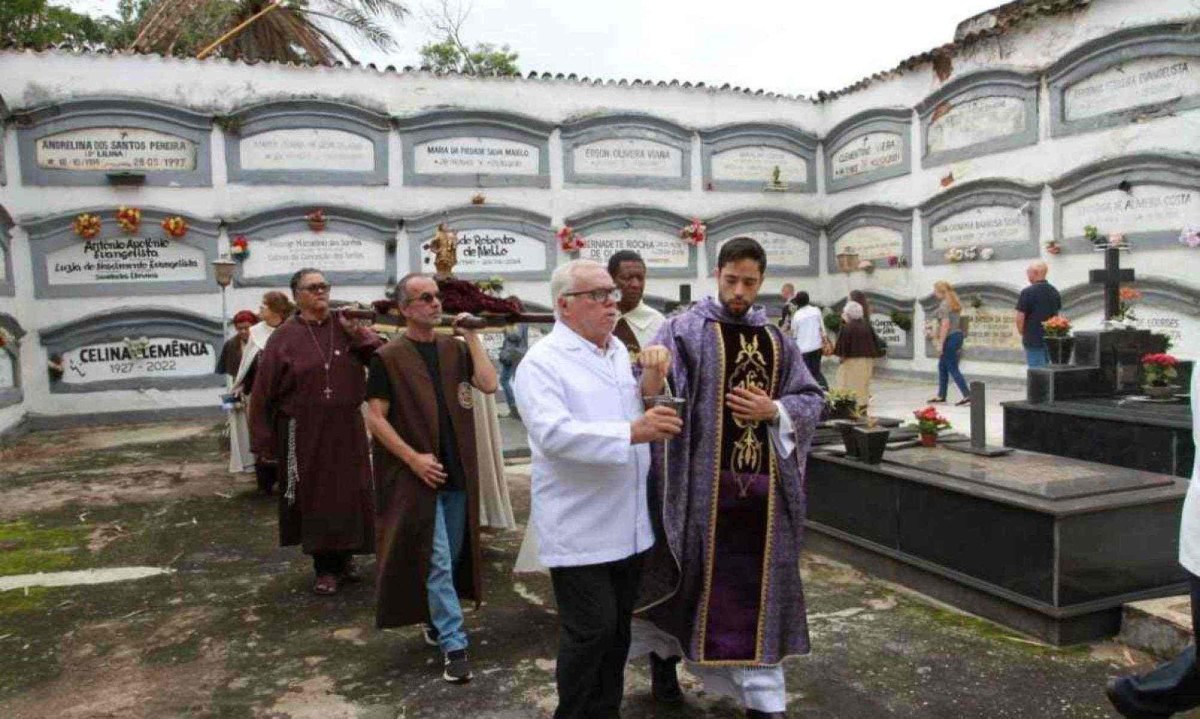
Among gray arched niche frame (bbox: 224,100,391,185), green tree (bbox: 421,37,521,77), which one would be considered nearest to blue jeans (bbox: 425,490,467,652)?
gray arched niche frame (bbox: 224,100,391,185)

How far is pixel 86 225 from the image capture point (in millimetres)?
12539

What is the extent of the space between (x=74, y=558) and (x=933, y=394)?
10.8m

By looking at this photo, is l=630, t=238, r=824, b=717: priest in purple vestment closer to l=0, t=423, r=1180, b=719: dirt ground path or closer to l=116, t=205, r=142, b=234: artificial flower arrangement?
l=0, t=423, r=1180, b=719: dirt ground path

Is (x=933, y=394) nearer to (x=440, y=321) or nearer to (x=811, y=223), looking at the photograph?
(x=811, y=223)

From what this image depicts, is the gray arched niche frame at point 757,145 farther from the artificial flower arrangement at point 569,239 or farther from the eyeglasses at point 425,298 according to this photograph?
the eyeglasses at point 425,298

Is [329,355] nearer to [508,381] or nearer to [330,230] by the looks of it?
[508,381]

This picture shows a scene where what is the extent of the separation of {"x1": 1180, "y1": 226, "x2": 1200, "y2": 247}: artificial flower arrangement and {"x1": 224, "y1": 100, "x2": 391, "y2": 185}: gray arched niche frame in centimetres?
1056

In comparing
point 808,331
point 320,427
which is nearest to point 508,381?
point 808,331

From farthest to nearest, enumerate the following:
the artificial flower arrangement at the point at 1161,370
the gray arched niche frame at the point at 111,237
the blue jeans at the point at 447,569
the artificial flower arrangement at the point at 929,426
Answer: the gray arched niche frame at the point at 111,237
the artificial flower arrangement at the point at 1161,370
the artificial flower arrangement at the point at 929,426
the blue jeans at the point at 447,569

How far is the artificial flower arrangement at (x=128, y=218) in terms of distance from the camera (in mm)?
12679

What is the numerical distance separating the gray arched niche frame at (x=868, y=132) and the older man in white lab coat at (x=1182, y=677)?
12.7 m

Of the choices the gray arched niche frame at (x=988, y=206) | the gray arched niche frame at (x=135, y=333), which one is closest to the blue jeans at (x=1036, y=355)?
the gray arched niche frame at (x=988, y=206)

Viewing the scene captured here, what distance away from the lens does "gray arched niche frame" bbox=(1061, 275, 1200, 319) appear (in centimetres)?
1051

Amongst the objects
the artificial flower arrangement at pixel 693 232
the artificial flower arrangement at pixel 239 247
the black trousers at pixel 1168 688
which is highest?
the artificial flower arrangement at pixel 693 232
